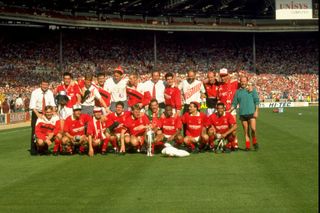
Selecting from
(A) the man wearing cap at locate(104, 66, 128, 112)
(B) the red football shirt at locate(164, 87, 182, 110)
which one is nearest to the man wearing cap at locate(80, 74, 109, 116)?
(A) the man wearing cap at locate(104, 66, 128, 112)

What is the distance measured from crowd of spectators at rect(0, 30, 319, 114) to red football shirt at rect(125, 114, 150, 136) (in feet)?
102

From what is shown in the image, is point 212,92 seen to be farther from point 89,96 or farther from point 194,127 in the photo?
point 89,96

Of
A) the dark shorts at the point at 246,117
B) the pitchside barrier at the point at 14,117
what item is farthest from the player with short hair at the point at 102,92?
the pitchside barrier at the point at 14,117

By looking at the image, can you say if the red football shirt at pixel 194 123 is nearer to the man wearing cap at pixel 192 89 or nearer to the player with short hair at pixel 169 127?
the player with short hair at pixel 169 127

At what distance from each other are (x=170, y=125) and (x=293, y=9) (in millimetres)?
45458

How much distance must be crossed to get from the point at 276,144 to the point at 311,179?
5778 mm

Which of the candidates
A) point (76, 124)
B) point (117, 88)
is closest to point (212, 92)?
point (117, 88)

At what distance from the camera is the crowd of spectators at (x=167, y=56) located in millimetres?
45531

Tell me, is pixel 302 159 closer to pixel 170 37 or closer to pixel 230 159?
pixel 230 159

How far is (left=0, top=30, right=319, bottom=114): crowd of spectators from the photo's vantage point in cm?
4553

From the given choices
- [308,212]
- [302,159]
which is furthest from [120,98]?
[308,212]

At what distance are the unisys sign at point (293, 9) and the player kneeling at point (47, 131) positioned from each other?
44.6 meters

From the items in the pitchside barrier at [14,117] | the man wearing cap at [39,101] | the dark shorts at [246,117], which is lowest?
the pitchside barrier at [14,117]

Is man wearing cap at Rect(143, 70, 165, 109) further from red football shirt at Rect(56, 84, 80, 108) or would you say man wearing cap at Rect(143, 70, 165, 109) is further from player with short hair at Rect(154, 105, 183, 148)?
red football shirt at Rect(56, 84, 80, 108)
